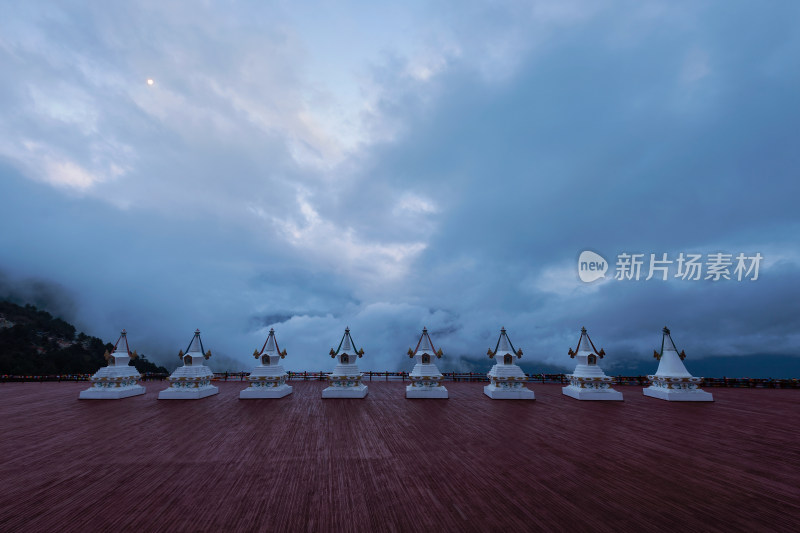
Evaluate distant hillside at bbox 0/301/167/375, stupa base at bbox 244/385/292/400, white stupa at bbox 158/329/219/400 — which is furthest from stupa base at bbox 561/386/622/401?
distant hillside at bbox 0/301/167/375

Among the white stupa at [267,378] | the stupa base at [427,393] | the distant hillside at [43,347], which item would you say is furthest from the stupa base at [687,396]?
the distant hillside at [43,347]

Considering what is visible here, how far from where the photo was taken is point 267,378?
61.9 ft

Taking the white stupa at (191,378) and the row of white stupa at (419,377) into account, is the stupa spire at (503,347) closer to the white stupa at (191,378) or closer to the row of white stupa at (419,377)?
the row of white stupa at (419,377)

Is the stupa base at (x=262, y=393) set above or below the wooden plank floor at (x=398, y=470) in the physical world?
below

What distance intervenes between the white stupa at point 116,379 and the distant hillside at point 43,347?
18838mm

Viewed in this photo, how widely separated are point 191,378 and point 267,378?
411 cm

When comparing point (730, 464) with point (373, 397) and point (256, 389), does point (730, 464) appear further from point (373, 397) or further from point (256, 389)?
point (256, 389)

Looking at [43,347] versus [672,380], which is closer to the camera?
[672,380]

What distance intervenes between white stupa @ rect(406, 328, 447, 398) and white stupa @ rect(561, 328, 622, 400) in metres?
7.62

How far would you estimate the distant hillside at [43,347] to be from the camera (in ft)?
125

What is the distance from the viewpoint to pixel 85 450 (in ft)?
31.4

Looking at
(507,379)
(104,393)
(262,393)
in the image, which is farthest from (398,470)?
(104,393)

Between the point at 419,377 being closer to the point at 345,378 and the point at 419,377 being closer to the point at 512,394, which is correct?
the point at 345,378

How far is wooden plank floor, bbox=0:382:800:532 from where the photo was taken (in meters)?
5.88
